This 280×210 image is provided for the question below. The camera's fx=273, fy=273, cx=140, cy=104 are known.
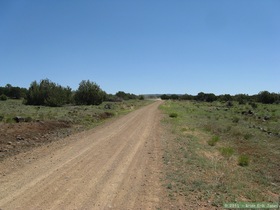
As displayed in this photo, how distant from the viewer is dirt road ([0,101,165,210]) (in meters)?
6.55

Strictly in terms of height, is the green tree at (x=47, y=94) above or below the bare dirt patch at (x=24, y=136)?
above

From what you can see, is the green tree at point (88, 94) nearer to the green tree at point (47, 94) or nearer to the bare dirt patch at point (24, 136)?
the green tree at point (47, 94)

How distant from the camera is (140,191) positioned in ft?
24.5

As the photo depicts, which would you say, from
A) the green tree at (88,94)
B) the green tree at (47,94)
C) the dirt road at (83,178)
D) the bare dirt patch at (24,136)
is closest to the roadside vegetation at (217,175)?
the dirt road at (83,178)

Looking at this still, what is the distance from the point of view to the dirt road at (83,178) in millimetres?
6547

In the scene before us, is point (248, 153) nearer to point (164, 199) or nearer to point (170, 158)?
point (170, 158)

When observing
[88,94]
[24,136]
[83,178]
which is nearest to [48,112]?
[24,136]

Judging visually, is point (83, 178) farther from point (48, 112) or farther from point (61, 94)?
point (61, 94)

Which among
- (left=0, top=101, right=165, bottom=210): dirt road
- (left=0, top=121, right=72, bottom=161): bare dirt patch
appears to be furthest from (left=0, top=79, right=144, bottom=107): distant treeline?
(left=0, top=101, right=165, bottom=210): dirt road

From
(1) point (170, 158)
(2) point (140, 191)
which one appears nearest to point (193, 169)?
(1) point (170, 158)

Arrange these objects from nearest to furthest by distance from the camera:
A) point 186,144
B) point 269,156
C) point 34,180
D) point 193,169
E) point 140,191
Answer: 1. point 140,191
2. point 34,180
3. point 193,169
4. point 269,156
5. point 186,144

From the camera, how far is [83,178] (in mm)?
8453

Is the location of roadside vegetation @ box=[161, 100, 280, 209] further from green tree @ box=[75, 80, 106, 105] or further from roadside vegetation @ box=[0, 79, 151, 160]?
green tree @ box=[75, 80, 106, 105]

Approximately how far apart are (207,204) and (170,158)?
4.89 metres
